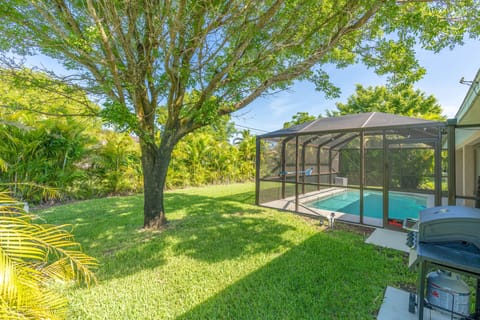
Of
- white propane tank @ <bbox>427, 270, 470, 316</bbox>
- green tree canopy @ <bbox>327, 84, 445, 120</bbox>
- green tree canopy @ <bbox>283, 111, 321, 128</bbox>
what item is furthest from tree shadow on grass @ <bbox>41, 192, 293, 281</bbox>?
green tree canopy @ <bbox>327, 84, 445, 120</bbox>

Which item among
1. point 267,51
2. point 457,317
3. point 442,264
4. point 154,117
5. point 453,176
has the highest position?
point 267,51

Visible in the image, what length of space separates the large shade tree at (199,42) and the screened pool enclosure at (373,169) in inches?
56.1

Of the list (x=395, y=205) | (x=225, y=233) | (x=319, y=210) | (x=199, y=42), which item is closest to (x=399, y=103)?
(x=319, y=210)

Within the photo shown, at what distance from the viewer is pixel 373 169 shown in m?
7.21

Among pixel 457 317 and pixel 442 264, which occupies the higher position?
pixel 442 264

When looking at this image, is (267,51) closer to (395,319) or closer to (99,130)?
(395,319)

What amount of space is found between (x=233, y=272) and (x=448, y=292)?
8.02 feet

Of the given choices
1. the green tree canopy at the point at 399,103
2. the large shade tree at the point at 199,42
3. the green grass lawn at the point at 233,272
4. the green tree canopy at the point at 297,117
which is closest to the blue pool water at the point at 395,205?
the green grass lawn at the point at 233,272

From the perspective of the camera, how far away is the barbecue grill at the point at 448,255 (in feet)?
5.65

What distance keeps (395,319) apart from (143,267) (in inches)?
135

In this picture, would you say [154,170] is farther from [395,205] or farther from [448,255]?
[395,205]

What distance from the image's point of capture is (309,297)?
2.52 metres

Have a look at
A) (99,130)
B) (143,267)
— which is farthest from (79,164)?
(143,267)

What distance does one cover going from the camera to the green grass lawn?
2344 millimetres
